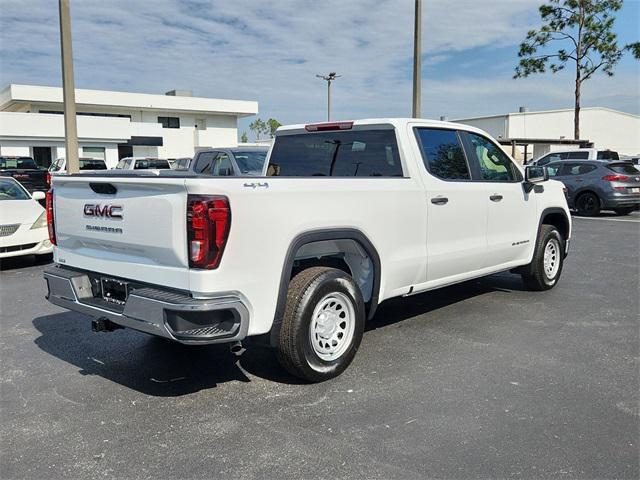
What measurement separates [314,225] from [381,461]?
5.33ft

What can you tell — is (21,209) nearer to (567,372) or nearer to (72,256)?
(72,256)

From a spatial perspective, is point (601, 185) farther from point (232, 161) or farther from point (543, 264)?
point (543, 264)

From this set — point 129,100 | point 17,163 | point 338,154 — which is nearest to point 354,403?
point 338,154

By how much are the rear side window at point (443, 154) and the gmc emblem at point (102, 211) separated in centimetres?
264

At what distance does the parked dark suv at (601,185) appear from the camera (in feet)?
52.7

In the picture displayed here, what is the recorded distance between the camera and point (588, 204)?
16.7 m

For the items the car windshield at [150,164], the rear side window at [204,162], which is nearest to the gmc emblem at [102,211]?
the rear side window at [204,162]

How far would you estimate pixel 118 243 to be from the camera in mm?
4043

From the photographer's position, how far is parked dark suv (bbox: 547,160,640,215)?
16.1 m

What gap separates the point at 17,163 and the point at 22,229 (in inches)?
692

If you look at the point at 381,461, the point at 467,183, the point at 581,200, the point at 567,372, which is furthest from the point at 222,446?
the point at 581,200

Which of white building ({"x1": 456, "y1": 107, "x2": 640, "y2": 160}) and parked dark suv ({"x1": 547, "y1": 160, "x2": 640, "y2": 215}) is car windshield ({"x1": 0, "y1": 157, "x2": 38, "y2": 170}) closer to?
parked dark suv ({"x1": 547, "y1": 160, "x2": 640, "y2": 215})

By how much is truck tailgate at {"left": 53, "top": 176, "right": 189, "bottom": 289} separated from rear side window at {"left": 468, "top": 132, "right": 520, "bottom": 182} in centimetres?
347

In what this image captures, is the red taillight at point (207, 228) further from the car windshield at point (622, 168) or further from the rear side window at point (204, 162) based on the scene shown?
the car windshield at point (622, 168)
